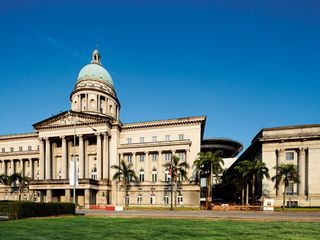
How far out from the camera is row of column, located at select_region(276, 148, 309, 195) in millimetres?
55881

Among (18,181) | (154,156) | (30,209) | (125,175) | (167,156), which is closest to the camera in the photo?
(30,209)

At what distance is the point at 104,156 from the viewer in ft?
217

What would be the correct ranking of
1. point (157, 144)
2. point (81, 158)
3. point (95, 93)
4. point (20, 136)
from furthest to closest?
point (95, 93) → point (20, 136) → point (81, 158) → point (157, 144)

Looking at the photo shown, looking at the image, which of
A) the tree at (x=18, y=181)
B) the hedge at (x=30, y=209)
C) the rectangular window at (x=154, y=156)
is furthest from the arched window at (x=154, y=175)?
the hedge at (x=30, y=209)

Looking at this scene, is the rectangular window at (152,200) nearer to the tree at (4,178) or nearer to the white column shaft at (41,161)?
the white column shaft at (41,161)

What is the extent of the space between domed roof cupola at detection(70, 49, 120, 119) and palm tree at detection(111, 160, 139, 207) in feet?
77.2

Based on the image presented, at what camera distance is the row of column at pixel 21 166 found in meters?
75.4

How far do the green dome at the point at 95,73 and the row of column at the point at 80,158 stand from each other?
25.1 metres

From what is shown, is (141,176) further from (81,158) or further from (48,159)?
(48,159)

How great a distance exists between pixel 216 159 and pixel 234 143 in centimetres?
7075

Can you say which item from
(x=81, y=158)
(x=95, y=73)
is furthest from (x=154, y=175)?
(x=95, y=73)

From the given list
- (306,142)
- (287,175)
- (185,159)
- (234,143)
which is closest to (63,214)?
(185,159)

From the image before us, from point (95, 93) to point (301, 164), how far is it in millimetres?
57805

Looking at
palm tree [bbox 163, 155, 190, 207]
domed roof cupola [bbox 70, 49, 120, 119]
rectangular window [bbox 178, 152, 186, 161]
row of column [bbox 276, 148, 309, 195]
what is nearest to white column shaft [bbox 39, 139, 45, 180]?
domed roof cupola [bbox 70, 49, 120, 119]
